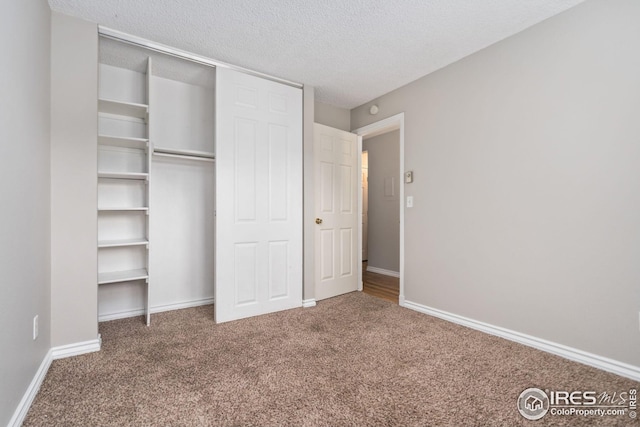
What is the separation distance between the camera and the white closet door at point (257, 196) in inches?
111

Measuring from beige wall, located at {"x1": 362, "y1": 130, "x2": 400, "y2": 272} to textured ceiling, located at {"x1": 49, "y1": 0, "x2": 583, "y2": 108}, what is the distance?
6.95 feet

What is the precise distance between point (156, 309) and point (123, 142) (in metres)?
1.72

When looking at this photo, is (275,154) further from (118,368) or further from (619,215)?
(619,215)

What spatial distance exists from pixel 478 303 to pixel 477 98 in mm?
1862

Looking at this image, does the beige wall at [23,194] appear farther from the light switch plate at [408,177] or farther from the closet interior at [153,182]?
the light switch plate at [408,177]

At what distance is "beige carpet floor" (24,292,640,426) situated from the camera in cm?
Result: 148

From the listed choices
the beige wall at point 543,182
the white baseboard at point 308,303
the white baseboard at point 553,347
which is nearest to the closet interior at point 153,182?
the white baseboard at point 308,303

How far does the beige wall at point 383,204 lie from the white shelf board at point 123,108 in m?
3.70

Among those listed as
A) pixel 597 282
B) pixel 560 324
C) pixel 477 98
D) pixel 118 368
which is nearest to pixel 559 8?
pixel 477 98

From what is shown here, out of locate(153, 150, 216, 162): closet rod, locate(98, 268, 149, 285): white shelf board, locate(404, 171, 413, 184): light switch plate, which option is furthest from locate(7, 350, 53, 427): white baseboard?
locate(404, 171, 413, 184): light switch plate

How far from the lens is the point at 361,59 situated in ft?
9.14

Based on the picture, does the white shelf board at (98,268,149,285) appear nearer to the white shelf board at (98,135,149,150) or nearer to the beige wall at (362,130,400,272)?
the white shelf board at (98,135,149,150)

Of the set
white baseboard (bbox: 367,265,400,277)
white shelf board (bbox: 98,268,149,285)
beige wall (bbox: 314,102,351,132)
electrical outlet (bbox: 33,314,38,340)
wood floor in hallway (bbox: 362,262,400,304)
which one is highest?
beige wall (bbox: 314,102,351,132)

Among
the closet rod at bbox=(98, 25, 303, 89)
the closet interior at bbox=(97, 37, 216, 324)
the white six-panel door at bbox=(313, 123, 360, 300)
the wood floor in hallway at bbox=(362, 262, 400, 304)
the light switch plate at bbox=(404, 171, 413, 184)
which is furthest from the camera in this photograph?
the wood floor in hallway at bbox=(362, 262, 400, 304)
